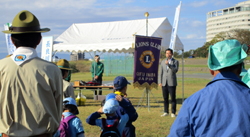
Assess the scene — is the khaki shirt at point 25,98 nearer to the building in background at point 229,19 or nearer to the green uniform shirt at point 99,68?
the green uniform shirt at point 99,68

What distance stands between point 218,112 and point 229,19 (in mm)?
145962

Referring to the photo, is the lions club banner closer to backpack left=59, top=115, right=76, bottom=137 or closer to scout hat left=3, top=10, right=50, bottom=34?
backpack left=59, top=115, right=76, bottom=137

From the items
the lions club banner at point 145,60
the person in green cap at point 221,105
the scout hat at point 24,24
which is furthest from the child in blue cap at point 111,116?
the lions club banner at point 145,60

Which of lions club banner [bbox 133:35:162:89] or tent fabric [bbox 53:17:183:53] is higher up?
tent fabric [bbox 53:17:183:53]

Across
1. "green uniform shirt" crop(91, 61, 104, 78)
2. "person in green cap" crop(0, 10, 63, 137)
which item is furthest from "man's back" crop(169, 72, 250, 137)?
"green uniform shirt" crop(91, 61, 104, 78)

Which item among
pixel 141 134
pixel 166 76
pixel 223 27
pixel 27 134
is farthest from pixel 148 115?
pixel 223 27

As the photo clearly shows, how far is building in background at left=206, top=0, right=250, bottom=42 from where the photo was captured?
12262 cm

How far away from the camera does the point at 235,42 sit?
1604mm

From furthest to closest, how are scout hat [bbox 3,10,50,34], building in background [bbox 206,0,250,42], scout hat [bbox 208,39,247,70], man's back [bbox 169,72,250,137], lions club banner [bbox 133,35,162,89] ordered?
building in background [bbox 206,0,250,42] < lions club banner [bbox 133,35,162,89] < scout hat [bbox 3,10,50,34] < scout hat [bbox 208,39,247,70] < man's back [bbox 169,72,250,137]

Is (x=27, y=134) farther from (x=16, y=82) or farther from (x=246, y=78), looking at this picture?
(x=246, y=78)

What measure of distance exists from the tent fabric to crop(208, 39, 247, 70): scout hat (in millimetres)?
8163

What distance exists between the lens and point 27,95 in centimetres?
194

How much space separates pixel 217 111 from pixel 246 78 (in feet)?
6.08

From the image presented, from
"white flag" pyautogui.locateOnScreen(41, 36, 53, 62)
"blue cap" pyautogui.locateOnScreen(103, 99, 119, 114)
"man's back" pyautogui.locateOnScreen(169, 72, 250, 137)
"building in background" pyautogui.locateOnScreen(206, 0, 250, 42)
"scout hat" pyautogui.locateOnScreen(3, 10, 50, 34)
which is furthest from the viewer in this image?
"building in background" pyautogui.locateOnScreen(206, 0, 250, 42)
